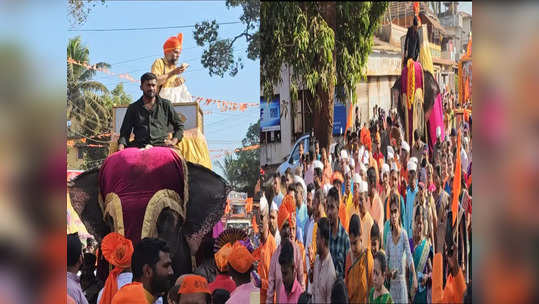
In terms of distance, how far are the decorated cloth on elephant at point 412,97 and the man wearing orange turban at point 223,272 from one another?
5.90 ft

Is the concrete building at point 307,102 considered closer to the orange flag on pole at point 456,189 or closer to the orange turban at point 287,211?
the orange turban at point 287,211

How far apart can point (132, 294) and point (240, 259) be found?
65cm

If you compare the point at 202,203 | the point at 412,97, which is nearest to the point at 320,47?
the point at 412,97

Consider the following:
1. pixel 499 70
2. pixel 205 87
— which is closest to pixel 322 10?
pixel 205 87

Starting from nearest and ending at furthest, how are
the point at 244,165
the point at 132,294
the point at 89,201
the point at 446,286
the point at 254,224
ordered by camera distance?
the point at 132,294, the point at 89,201, the point at 244,165, the point at 254,224, the point at 446,286

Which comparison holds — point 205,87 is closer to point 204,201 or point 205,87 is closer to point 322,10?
point 204,201

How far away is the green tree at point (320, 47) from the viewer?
15.8ft

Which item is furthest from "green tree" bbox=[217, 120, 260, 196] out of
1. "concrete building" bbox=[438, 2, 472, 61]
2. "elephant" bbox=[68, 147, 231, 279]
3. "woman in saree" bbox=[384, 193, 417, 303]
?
"concrete building" bbox=[438, 2, 472, 61]

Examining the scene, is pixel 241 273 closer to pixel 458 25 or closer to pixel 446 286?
pixel 446 286

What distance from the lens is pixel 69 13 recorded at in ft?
11.8

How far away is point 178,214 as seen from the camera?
141 inches

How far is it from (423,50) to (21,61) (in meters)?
3.66

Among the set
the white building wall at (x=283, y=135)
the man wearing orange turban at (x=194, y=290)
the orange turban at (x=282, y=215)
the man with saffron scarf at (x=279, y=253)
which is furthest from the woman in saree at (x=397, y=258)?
the man wearing orange turban at (x=194, y=290)

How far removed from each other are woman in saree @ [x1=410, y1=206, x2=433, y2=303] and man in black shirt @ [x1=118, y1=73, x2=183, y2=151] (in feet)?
6.38
